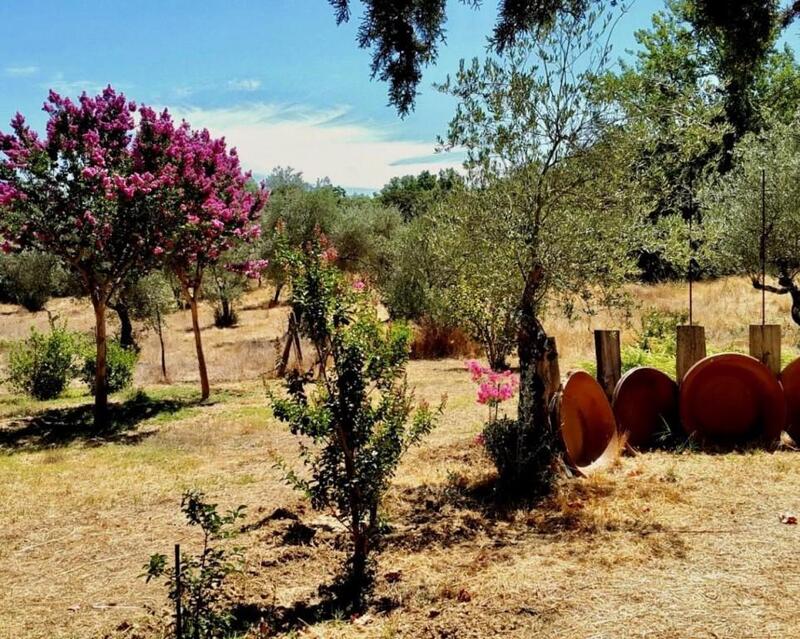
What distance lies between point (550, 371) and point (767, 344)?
9.05 feet

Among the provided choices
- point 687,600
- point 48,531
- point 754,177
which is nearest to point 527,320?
point 687,600

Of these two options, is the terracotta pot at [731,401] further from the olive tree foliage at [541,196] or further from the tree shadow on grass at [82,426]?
the tree shadow on grass at [82,426]

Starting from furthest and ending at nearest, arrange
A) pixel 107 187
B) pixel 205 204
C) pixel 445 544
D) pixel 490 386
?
1. pixel 205 204
2. pixel 107 187
3. pixel 490 386
4. pixel 445 544

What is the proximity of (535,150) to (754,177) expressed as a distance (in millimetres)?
10135

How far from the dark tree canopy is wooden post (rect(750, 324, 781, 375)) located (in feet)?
12.2

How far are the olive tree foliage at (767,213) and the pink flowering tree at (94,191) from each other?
1022cm

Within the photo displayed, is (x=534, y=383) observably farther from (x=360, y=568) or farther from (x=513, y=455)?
(x=360, y=568)

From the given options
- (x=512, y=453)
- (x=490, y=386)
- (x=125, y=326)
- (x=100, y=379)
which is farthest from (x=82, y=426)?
(x=125, y=326)

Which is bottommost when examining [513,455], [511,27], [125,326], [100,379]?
[513,455]

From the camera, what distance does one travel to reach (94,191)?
30.3 ft

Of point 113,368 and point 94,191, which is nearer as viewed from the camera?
point 94,191

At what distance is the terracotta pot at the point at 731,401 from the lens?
21.3 ft

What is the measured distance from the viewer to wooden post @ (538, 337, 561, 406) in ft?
18.9

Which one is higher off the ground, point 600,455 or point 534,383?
point 534,383
